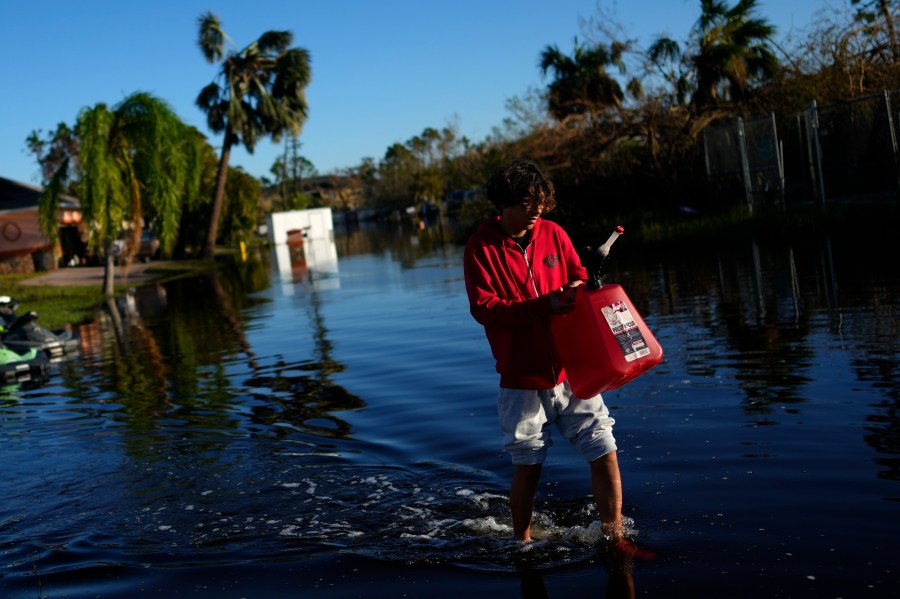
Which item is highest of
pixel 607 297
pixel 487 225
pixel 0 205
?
pixel 0 205

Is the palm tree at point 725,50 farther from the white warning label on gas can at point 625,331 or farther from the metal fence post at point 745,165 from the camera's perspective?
the white warning label on gas can at point 625,331

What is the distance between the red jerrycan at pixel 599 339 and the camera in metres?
4.48

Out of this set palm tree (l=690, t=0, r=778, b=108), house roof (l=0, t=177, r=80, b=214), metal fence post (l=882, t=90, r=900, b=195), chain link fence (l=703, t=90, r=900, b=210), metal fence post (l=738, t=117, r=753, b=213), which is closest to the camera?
metal fence post (l=882, t=90, r=900, b=195)

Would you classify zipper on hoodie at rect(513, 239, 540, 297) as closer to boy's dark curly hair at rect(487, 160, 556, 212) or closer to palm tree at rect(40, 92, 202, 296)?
boy's dark curly hair at rect(487, 160, 556, 212)

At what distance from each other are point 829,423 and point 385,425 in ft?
10.4

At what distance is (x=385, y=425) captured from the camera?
7.95 metres

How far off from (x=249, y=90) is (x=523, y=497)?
48.3m

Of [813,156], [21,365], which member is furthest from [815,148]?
[21,365]

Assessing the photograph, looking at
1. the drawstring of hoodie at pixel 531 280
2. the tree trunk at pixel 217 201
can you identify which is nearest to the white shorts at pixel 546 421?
the drawstring of hoodie at pixel 531 280

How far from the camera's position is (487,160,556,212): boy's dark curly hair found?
4.48 m

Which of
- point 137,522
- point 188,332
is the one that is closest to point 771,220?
point 188,332

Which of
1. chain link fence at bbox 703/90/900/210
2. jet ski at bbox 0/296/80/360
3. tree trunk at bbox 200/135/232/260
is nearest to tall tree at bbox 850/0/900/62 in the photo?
chain link fence at bbox 703/90/900/210

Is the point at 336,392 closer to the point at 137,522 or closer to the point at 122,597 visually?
the point at 137,522

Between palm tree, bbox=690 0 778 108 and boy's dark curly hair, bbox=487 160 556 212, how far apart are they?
80.4 ft
